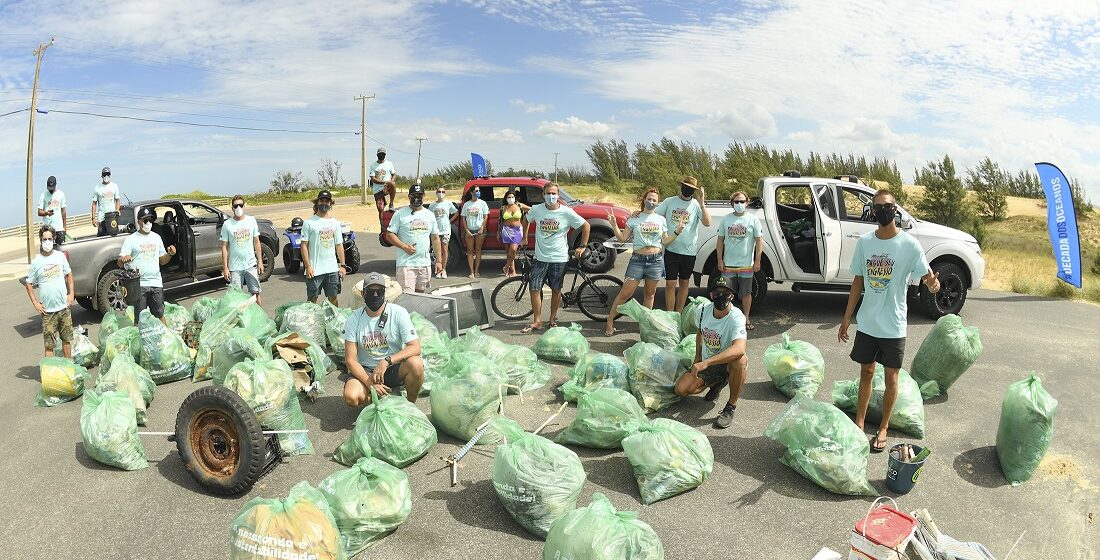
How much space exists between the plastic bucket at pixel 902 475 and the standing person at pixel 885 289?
52 centimetres

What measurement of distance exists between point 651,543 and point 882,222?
9.13 ft

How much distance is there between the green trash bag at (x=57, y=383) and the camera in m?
5.92

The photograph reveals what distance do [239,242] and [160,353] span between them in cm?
204

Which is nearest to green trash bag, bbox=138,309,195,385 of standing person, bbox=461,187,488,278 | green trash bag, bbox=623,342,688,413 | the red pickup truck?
green trash bag, bbox=623,342,688,413

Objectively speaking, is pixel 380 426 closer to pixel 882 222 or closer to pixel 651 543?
pixel 651 543

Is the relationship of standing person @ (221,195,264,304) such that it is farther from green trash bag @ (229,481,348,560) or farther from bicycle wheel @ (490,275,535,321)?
green trash bag @ (229,481,348,560)

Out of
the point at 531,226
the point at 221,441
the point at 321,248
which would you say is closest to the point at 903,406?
the point at 221,441

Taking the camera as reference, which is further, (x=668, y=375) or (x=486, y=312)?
(x=486, y=312)

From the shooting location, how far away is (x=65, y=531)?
390 cm

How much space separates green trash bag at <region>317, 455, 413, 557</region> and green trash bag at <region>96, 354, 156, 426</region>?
2.69 metres

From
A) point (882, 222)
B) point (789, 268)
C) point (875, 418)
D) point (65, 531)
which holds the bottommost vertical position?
point (65, 531)

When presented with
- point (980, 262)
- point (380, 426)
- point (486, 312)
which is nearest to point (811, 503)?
point (380, 426)

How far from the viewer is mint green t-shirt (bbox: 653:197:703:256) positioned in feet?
24.3

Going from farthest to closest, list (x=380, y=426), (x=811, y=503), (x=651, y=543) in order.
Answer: (x=380, y=426), (x=811, y=503), (x=651, y=543)
